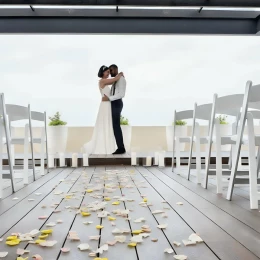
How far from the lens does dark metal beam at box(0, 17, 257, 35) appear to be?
7.67 m

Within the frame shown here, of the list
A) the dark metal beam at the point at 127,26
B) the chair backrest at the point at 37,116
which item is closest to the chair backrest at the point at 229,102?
the chair backrest at the point at 37,116

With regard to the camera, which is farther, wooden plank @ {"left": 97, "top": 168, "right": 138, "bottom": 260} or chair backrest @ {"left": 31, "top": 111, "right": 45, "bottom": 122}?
chair backrest @ {"left": 31, "top": 111, "right": 45, "bottom": 122}

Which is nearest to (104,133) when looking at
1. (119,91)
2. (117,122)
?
(117,122)

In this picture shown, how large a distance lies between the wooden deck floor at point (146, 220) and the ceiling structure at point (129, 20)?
475 centimetres

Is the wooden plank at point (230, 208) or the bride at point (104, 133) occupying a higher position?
the bride at point (104, 133)

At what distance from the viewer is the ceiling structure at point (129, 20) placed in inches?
295

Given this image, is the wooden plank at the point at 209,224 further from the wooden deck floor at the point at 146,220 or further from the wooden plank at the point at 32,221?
the wooden plank at the point at 32,221

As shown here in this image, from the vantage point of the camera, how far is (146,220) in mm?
2074

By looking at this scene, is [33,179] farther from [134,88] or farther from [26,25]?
[134,88]

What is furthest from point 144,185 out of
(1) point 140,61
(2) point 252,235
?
(1) point 140,61

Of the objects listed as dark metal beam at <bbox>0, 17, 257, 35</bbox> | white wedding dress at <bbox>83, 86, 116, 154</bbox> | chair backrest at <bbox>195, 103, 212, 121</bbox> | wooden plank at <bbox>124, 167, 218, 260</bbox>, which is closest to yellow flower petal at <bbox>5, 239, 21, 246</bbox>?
wooden plank at <bbox>124, 167, 218, 260</bbox>

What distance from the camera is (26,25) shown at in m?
7.68

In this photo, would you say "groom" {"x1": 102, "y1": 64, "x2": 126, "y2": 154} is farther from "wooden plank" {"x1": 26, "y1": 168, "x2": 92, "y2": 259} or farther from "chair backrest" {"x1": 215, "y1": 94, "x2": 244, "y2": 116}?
"chair backrest" {"x1": 215, "y1": 94, "x2": 244, "y2": 116}

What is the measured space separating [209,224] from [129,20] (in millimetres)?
6340
